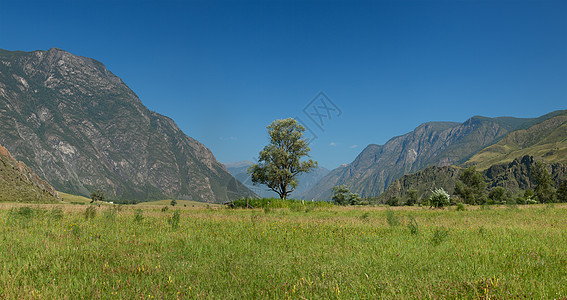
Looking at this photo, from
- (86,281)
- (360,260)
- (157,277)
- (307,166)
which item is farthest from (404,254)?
(307,166)

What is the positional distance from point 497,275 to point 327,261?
3606 mm

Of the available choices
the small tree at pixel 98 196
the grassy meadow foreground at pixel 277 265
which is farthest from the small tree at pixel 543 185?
the small tree at pixel 98 196

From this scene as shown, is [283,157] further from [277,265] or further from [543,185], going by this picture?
[543,185]

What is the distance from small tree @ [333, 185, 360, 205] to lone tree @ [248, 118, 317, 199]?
2439 cm

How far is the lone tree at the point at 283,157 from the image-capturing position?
44.6 metres

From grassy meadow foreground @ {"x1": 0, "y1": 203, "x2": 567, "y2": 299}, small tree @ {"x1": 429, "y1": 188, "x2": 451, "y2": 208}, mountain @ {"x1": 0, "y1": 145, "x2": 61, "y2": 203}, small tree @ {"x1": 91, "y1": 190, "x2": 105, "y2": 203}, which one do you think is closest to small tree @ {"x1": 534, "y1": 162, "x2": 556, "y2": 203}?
small tree @ {"x1": 429, "y1": 188, "x2": 451, "y2": 208}

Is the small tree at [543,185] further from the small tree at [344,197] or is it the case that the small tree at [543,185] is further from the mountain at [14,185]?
the mountain at [14,185]

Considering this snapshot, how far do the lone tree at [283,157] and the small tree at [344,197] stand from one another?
24.4 meters

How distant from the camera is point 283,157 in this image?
1746 inches

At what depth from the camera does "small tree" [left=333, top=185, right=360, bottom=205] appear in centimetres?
6709

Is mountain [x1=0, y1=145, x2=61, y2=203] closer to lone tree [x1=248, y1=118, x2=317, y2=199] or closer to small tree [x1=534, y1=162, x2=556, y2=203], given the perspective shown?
lone tree [x1=248, y1=118, x2=317, y2=199]

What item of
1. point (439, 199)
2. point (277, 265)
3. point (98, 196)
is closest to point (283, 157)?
point (439, 199)

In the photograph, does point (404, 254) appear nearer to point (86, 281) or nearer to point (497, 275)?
point (497, 275)

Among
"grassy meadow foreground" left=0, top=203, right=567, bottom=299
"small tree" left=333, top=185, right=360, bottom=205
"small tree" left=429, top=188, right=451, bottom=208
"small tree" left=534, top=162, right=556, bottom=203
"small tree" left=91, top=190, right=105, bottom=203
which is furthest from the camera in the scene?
"small tree" left=91, top=190, right=105, bottom=203
